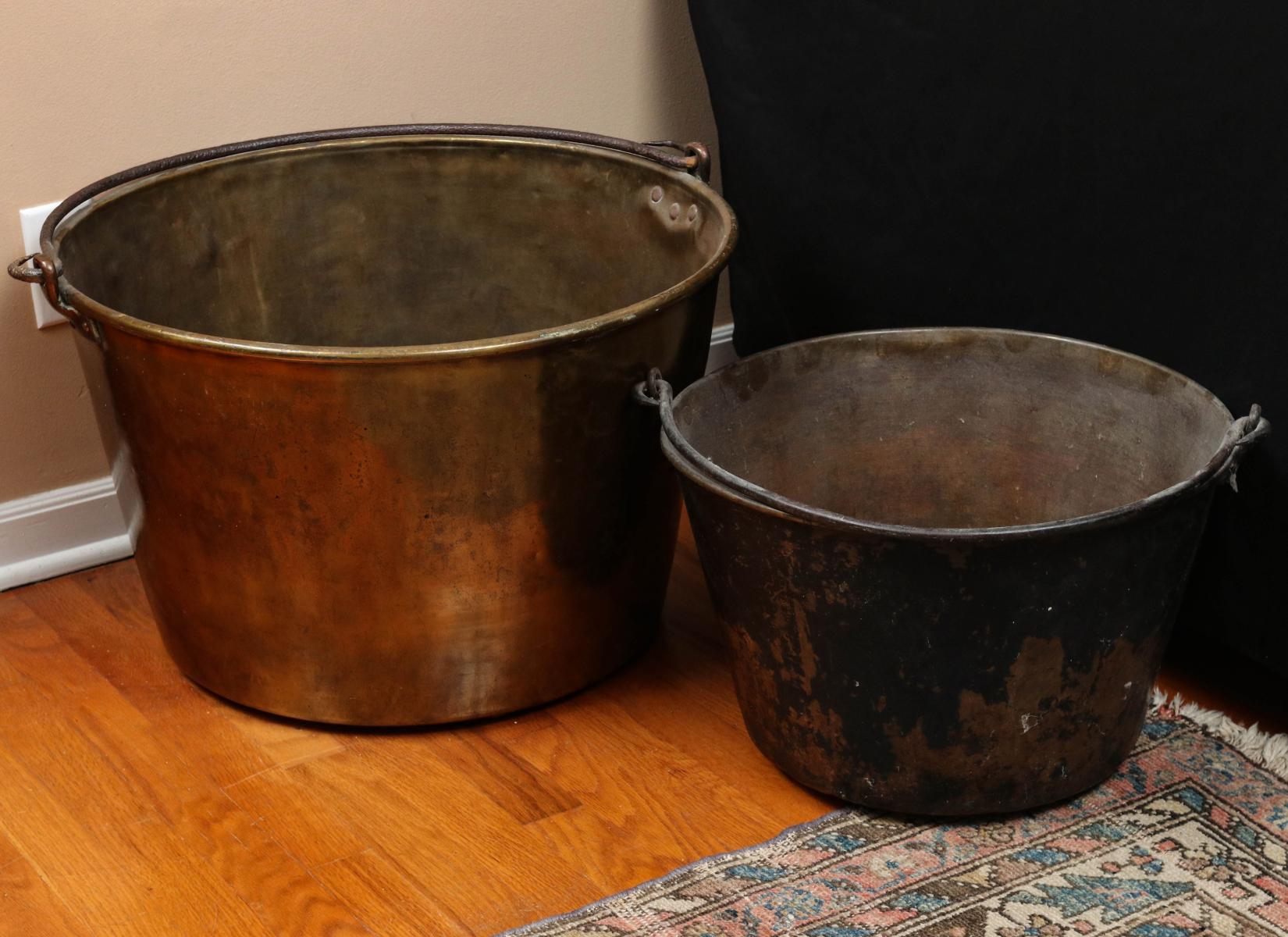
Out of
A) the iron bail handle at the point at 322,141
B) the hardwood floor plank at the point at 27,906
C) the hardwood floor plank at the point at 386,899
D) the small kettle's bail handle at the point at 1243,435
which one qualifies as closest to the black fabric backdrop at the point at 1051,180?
the small kettle's bail handle at the point at 1243,435

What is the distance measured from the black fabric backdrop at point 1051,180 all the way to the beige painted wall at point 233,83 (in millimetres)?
161

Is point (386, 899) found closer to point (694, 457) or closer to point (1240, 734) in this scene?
point (694, 457)

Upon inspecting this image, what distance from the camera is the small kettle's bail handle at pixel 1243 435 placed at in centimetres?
102

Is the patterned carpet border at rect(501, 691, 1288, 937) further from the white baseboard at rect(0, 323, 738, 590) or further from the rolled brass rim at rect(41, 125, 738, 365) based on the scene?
the white baseboard at rect(0, 323, 738, 590)

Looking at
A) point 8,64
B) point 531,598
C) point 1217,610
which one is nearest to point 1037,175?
point 1217,610

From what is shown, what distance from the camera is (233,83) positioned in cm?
144

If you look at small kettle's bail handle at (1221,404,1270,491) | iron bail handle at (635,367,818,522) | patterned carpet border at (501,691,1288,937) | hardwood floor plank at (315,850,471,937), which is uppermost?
small kettle's bail handle at (1221,404,1270,491)

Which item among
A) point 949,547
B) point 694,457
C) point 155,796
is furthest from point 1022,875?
point 155,796

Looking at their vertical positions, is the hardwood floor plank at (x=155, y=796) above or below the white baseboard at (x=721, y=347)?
below

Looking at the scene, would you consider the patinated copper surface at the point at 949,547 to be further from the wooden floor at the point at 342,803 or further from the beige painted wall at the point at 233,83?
the beige painted wall at the point at 233,83

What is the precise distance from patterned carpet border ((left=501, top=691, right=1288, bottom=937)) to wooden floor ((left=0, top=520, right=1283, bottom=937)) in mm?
38

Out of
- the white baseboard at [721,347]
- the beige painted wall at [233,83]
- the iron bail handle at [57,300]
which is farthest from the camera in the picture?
the white baseboard at [721,347]

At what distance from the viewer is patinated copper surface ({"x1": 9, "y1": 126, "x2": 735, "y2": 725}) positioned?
1082mm

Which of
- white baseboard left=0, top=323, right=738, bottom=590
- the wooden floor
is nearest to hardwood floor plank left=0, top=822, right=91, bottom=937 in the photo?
the wooden floor
